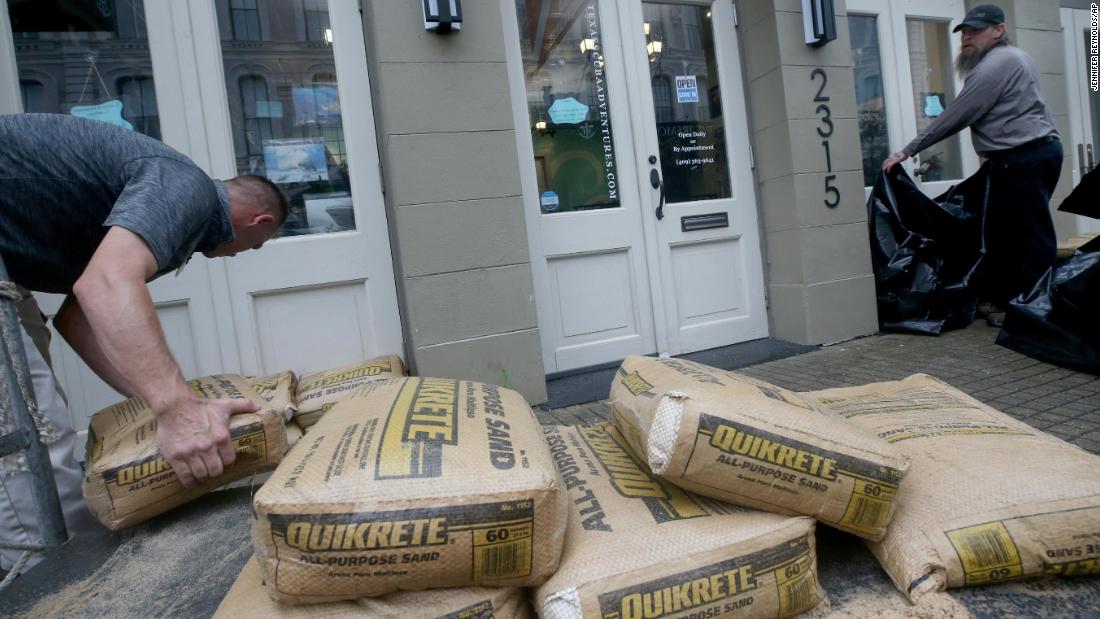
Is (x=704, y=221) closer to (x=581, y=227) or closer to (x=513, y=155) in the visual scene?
(x=581, y=227)

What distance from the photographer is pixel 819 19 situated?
3.77m

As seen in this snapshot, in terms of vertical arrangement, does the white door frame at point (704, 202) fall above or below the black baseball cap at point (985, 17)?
below

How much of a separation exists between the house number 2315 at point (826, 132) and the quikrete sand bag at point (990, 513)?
2712 mm

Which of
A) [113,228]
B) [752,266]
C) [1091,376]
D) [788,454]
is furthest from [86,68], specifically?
[1091,376]

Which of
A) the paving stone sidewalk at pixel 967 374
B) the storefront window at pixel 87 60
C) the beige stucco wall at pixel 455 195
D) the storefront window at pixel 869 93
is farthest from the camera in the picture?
the storefront window at pixel 869 93

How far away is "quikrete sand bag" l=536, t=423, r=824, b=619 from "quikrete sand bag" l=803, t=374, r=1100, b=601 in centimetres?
22

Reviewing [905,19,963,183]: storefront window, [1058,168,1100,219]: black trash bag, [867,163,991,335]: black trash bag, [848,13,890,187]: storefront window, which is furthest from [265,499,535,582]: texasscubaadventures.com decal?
[905,19,963,183]: storefront window

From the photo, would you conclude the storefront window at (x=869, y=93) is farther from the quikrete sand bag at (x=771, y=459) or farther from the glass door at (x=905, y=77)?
the quikrete sand bag at (x=771, y=459)

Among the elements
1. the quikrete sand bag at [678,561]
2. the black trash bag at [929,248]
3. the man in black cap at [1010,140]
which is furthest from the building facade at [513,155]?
the quikrete sand bag at [678,561]

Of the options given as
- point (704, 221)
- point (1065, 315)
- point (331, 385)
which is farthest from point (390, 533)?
point (1065, 315)

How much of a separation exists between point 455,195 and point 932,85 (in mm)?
4209

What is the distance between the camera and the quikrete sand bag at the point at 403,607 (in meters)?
1.08

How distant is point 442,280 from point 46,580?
75.9 inches

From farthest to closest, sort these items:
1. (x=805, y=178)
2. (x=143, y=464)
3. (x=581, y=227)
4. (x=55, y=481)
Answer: (x=805, y=178) < (x=581, y=227) < (x=55, y=481) < (x=143, y=464)
